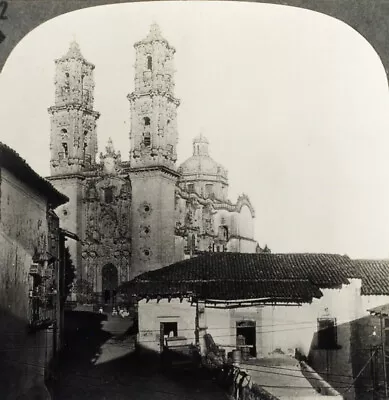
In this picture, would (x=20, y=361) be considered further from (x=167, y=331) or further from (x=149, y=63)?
(x=149, y=63)

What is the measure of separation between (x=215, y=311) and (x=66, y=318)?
44.0 inches

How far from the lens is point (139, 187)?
4883mm

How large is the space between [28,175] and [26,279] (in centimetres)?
81

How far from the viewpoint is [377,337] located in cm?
450

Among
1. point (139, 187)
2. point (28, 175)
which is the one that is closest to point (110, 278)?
point (139, 187)

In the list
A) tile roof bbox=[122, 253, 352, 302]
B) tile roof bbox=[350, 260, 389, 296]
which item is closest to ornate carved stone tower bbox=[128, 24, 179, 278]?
tile roof bbox=[122, 253, 352, 302]

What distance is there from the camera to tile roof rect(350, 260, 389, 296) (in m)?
3.89

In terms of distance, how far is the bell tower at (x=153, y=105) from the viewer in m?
3.84

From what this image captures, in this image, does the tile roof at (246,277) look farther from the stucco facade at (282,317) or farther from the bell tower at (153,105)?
the bell tower at (153,105)

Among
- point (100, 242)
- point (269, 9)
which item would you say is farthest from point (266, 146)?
point (100, 242)

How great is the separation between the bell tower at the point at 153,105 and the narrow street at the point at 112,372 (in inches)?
48.9

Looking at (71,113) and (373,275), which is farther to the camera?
(71,113)

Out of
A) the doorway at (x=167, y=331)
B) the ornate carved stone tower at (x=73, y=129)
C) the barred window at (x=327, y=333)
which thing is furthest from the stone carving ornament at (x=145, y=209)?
the barred window at (x=327, y=333)

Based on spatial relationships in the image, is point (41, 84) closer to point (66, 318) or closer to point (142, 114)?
point (142, 114)
